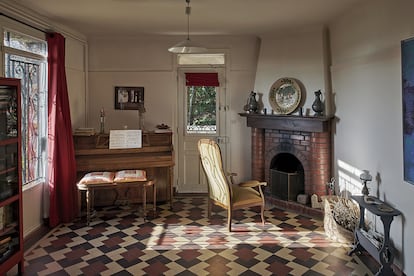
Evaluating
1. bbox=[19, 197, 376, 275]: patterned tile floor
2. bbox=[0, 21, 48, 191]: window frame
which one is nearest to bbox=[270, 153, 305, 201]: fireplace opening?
bbox=[19, 197, 376, 275]: patterned tile floor

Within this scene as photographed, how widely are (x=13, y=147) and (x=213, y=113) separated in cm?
355

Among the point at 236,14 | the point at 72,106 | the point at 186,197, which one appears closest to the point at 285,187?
the point at 186,197

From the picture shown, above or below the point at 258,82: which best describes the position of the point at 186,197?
below

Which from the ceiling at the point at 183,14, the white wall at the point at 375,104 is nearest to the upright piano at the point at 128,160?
the ceiling at the point at 183,14

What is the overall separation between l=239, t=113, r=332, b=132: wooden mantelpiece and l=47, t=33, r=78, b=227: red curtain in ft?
9.05

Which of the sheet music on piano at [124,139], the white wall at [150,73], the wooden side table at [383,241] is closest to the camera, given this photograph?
the wooden side table at [383,241]

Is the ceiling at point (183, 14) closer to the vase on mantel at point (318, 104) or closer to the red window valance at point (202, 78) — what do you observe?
the red window valance at point (202, 78)

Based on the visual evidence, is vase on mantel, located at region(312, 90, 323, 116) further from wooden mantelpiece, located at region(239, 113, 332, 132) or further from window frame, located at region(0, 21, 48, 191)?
window frame, located at region(0, 21, 48, 191)

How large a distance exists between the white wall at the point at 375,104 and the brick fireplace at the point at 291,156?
0.26 meters

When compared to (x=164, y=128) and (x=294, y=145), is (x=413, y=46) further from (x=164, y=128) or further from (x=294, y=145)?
Result: (x=164, y=128)

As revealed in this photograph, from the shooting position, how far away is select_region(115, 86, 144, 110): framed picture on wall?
20.4 ft

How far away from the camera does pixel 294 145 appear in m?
5.54

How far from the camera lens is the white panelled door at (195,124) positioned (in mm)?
6301

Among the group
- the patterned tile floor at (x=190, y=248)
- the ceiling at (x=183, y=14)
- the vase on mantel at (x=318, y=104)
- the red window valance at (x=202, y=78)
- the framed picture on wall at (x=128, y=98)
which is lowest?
the patterned tile floor at (x=190, y=248)
